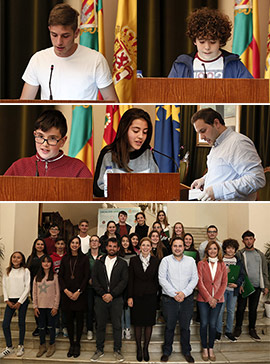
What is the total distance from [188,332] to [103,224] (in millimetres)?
684

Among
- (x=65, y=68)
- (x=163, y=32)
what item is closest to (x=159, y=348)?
(x=65, y=68)

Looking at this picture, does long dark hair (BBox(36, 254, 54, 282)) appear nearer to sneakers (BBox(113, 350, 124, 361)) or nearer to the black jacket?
the black jacket

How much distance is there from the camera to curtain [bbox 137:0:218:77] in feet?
14.8

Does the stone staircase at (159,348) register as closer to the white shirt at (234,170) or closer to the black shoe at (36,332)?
the black shoe at (36,332)

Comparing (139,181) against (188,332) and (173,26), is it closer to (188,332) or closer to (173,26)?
(188,332)

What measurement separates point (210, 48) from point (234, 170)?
55 centimetres

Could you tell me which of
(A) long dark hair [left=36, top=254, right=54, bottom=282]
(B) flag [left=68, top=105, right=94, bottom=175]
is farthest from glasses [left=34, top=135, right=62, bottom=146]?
(B) flag [left=68, top=105, right=94, bottom=175]

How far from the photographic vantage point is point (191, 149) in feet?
8.10

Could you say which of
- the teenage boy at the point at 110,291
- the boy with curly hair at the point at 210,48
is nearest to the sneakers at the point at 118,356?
the teenage boy at the point at 110,291

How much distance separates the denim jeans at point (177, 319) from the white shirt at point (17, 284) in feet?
2.26

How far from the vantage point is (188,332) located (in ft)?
8.43

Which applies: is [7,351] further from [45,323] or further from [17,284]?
[17,284]

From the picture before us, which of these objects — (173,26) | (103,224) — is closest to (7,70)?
(173,26)

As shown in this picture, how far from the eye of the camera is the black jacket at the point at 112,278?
2.55 m
